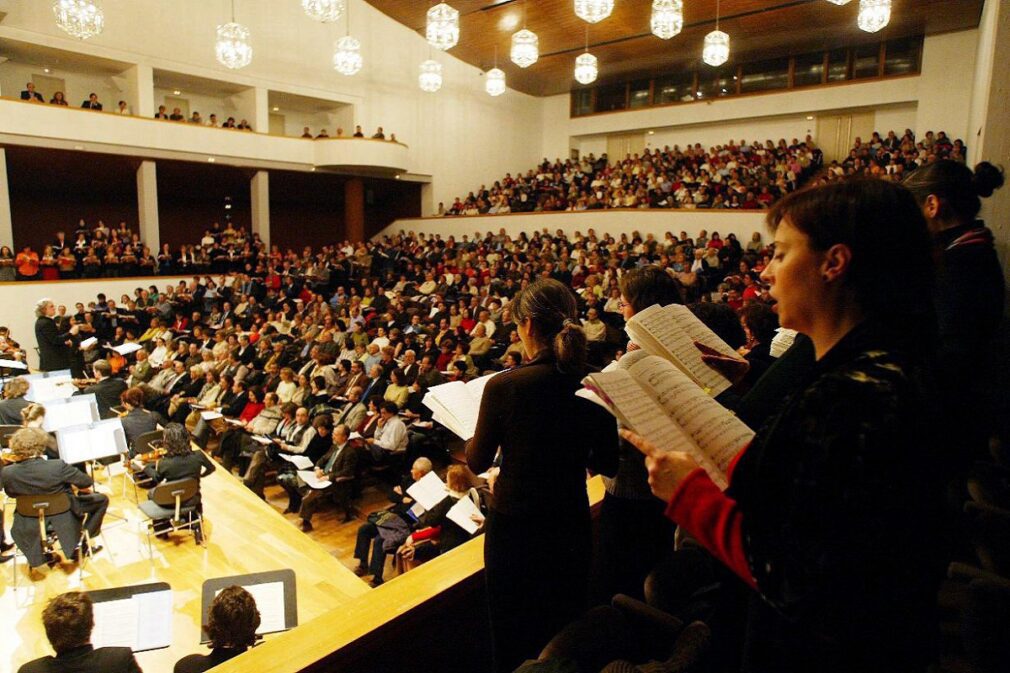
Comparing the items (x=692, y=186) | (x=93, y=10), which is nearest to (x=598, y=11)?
(x=93, y=10)

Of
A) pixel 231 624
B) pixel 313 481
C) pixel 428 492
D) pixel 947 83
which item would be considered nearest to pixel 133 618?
pixel 231 624

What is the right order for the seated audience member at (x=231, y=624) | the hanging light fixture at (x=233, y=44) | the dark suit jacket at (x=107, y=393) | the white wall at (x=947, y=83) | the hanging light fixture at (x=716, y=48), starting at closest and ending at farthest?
1. the seated audience member at (x=231, y=624)
2. the hanging light fixture at (x=233, y=44)
3. the dark suit jacket at (x=107, y=393)
4. the hanging light fixture at (x=716, y=48)
5. the white wall at (x=947, y=83)

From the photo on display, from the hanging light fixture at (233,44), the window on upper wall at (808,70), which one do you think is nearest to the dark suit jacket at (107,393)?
the hanging light fixture at (233,44)

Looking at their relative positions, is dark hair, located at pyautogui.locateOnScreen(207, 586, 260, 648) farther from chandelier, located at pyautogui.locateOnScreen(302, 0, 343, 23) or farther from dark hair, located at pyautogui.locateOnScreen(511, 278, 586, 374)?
chandelier, located at pyautogui.locateOnScreen(302, 0, 343, 23)

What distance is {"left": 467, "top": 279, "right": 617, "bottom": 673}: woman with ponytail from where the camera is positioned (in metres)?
1.55

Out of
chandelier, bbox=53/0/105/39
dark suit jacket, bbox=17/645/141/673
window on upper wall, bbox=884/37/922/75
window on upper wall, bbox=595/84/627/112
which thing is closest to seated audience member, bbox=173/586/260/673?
dark suit jacket, bbox=17/645/141/673

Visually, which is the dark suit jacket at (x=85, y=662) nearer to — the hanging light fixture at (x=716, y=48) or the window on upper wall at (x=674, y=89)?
the hanging light fixture at (x=716, y=48)

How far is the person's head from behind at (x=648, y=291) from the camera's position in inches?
76.3

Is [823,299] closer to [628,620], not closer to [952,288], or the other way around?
[628,620]

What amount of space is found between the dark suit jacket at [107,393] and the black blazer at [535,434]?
759 centimetres

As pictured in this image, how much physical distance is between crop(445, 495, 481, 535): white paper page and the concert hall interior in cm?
5

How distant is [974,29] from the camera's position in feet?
41.4

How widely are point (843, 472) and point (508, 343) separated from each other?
26.2ft

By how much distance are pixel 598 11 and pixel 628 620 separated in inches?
256
